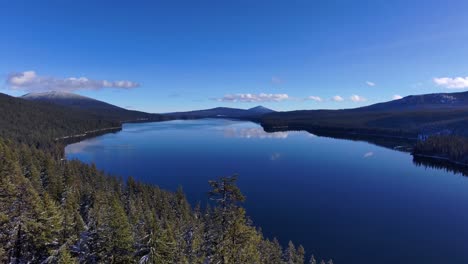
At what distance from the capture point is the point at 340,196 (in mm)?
102312

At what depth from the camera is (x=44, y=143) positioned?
7603 inches

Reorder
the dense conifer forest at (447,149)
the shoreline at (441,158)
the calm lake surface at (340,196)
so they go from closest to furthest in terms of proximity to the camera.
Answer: the calm lake surface at (340,196)
the shoreline at (441,158)
the dense conifer forest at (447,149)

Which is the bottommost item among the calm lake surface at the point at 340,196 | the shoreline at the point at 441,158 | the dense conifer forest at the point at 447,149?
the calm lake surface at the point at 340,196

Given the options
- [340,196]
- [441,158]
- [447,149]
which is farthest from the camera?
[441,158]

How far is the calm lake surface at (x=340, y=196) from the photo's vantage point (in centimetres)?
6675

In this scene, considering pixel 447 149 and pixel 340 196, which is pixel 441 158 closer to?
pixel 447 149

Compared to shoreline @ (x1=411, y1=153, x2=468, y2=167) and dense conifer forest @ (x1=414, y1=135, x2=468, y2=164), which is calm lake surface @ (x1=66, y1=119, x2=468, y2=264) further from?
dense conifer forest @ (x1=414, y1=135, x2=468, y2=164)

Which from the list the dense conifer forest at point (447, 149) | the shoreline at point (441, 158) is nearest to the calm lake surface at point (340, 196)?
the shoreline at point (441, 158)

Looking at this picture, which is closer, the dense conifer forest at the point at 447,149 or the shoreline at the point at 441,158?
the shoreline at the point at 441,158

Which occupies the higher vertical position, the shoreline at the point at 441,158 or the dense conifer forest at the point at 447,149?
the dense conifer forest at the point at 447,149

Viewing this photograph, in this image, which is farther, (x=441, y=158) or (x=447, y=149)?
(x=441, y=158)

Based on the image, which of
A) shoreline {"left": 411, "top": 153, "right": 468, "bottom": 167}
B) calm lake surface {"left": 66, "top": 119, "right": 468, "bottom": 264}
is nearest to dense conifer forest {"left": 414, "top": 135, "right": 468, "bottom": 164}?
shoreline {"left": 411, "top": 153, "right": 468, "bottom": 167}

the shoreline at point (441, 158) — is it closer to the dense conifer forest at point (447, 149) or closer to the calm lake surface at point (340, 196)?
the dense conifer forest at point (447, 149)

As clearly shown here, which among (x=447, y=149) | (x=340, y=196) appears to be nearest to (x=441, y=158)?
(x=447, y=149)
